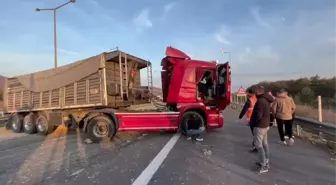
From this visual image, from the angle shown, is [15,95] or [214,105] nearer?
[214,105]

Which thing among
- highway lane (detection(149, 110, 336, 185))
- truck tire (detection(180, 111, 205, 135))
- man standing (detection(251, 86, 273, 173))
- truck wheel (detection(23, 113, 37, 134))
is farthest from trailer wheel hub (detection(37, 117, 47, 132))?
man standing (detection(251, 86, 273, 173))

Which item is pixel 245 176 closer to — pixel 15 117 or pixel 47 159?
pixel 47 159

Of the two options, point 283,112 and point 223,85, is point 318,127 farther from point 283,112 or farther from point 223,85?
point 223,85

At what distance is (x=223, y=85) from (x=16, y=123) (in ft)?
34.1

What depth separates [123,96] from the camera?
36.5 feet

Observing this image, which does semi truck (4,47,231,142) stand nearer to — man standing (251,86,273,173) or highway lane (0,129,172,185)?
highway lane (0,129,172,185)

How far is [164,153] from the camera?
25.2ft

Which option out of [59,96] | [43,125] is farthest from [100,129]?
[43,125]

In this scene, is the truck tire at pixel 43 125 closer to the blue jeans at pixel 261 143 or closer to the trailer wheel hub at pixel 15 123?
the trailer wheel hub at pixel 15 123

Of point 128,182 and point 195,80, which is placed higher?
point 195,80

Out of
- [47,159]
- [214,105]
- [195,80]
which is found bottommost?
[47,159]

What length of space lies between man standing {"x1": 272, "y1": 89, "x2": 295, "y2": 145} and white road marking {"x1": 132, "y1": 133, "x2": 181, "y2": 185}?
3369mm

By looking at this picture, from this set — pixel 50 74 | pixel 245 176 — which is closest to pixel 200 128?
pixel 245 176

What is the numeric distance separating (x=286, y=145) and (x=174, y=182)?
4.90 meters
